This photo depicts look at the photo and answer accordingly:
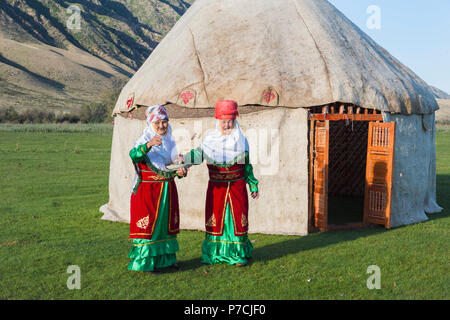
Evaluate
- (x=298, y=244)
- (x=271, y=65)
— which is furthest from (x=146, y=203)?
(x=271, y=65)

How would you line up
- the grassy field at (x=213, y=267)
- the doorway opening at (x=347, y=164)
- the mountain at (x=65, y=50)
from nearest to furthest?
1. the grassy field at (x=213, y=267)
2. the doorway opening at (x=347, y=164)
3. the mountain at (x=65, y=50)

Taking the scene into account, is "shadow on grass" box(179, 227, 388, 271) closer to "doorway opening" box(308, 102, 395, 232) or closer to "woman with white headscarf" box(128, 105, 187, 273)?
"doorway opening" box(308, 102, 395, 232)

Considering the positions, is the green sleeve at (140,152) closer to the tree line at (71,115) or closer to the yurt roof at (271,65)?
the yurt roof at (271,65)

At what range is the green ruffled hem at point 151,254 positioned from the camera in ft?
13.9

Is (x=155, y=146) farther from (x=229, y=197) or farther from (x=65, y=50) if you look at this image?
(x=65, y=50)

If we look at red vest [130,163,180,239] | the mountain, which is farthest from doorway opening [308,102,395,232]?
the mountain

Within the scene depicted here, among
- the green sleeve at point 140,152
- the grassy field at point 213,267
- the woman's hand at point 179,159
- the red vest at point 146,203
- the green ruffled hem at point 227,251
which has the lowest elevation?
the grassy field at point 213,267

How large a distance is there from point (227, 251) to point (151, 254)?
78 cm

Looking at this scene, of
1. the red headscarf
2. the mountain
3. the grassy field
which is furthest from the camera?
the mountain

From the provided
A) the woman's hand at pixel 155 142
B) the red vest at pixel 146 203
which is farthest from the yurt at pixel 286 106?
the woman's hand at pixel 155 142

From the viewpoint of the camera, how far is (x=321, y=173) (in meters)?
6.00

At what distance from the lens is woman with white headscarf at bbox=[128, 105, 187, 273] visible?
4148 millimetres

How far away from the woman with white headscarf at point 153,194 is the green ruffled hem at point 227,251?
0.52 meters

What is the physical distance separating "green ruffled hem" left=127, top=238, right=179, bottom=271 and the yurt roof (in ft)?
7.49
